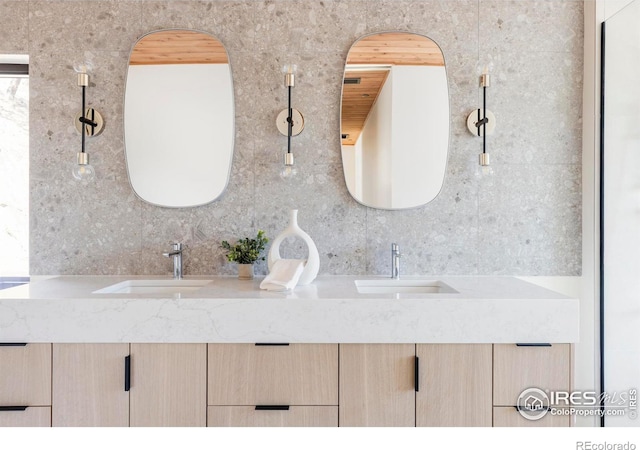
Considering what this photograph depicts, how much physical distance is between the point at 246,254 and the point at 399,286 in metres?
0.70

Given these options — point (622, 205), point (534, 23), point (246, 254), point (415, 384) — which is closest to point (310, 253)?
point (246, 254)

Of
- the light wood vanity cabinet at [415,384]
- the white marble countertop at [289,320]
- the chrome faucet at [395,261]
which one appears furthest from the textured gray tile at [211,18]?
the light wood vanity cabinet at [415,384]

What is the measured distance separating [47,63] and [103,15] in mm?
348

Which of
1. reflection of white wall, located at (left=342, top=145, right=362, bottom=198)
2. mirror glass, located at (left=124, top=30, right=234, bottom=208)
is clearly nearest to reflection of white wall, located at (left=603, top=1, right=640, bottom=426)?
reflection of white wall, located at (left=342, top=145, right=362, bottom=198)

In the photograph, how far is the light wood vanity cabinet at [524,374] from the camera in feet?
5.10

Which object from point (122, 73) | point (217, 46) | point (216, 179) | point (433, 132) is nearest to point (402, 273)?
point (433, 132)

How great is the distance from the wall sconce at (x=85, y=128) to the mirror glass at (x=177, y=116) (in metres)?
0.14

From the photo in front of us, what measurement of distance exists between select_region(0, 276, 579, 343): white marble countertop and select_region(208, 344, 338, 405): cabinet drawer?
42 millimetres

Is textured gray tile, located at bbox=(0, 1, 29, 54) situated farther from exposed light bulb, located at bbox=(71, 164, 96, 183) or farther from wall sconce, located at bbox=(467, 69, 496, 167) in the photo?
wall sconce, located at bbox=(467, 69, 496, 167)

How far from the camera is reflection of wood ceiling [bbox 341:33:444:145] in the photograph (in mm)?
2111

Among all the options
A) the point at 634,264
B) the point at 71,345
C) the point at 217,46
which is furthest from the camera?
the point at 217,46

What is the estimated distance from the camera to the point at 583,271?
215 cm

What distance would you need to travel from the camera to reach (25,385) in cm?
156

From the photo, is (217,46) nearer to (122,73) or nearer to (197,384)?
(122,73)
